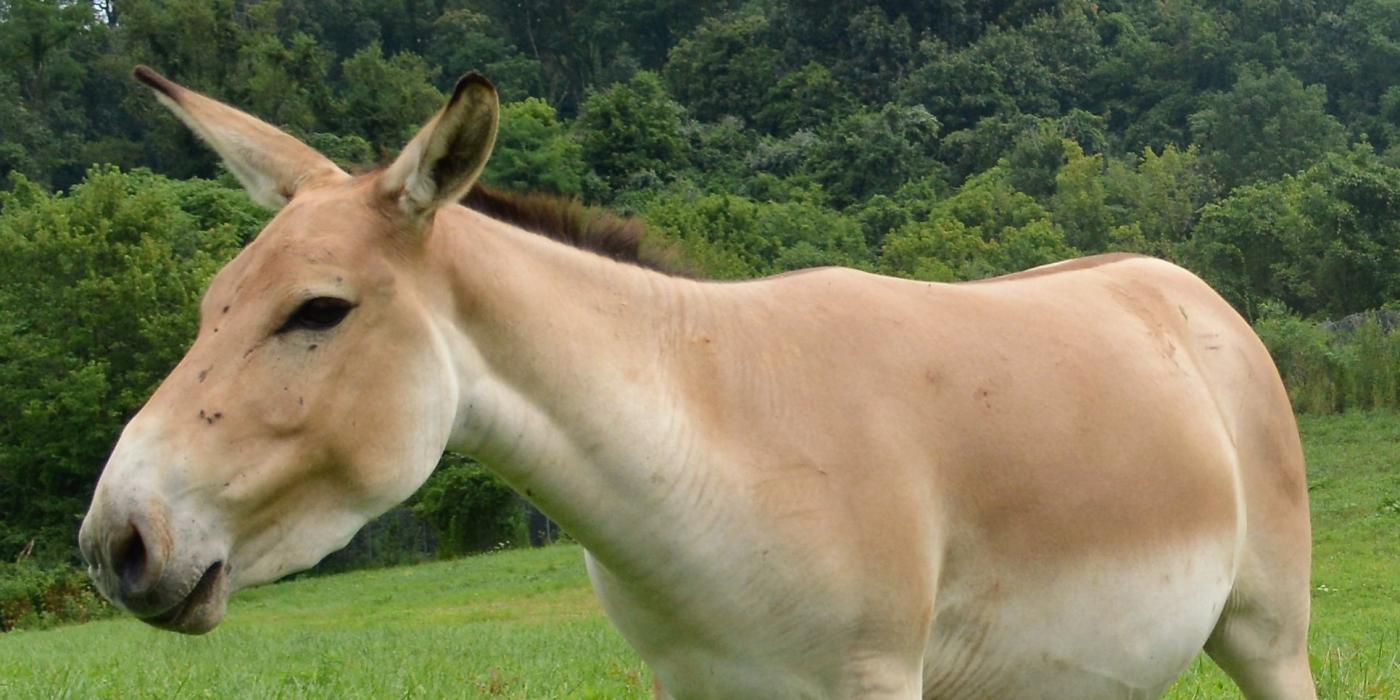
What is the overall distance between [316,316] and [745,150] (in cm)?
5415

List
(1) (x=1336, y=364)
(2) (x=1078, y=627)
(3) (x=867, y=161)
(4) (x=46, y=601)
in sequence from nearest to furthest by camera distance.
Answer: (2) (x=1078, y=627), (4) (x=46, y=601), (1) (x=1336, y=364), (3) (x=867, y=161)

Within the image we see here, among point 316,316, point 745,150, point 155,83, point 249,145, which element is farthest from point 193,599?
point 745,150

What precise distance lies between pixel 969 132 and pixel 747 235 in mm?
17240

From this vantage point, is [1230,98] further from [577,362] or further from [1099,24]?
[577,362]

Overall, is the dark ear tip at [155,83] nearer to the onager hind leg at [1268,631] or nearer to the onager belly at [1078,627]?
the onager belly at [1078,627]

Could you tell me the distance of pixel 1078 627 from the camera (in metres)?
3.65

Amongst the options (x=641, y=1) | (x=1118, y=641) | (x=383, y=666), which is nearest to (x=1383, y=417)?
(x=383, y=666)

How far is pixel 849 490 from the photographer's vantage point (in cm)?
321

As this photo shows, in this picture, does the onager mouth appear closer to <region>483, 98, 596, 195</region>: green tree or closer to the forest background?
the forest background

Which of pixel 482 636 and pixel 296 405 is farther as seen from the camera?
pixel 482 636

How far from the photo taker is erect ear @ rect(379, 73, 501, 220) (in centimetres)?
282

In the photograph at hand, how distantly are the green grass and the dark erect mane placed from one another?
3.00 m

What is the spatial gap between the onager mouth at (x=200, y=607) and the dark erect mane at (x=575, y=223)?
1052 mm

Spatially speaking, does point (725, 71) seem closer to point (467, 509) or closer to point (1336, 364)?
point (467, 509)
